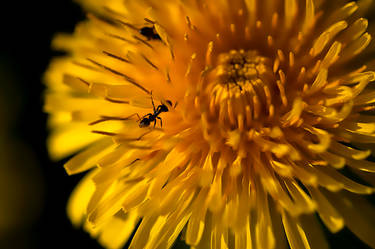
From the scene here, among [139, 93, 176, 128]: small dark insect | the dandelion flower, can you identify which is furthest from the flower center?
[139, 93, 176, 128]: small dark insect

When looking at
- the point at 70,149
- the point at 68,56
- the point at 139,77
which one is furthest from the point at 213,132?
the point at 68,56

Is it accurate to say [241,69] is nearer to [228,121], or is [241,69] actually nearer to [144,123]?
[228,121]

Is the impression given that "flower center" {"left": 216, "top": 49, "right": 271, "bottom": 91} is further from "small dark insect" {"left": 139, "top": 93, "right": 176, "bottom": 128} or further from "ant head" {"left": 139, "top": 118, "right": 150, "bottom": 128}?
"ant head" {"left": 139, "top": 118, "right": 150, "bottom": 128}

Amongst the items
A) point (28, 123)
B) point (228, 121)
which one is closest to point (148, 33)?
point (228, 121)

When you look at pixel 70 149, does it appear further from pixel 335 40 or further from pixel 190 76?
pixel 335 40

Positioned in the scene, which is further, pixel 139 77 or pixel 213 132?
pixel 139 77

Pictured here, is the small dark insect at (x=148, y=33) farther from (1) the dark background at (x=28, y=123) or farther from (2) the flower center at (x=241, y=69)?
(1) the dark background at (x=28, y=123)
